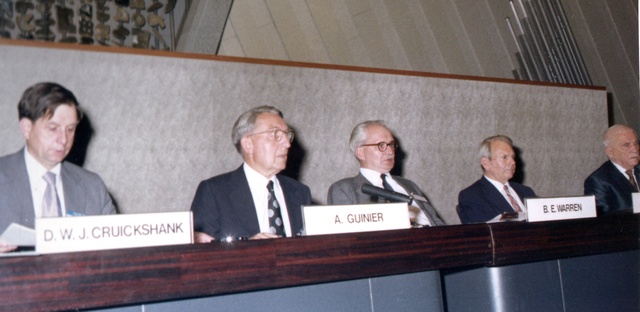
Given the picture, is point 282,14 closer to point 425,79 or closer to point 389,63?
point 389,63

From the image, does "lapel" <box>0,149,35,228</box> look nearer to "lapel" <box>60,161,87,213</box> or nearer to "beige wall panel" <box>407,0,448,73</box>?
"lapel" <box>60,161,87,213</box>

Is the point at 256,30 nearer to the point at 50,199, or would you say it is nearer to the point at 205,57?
the point at 205,57

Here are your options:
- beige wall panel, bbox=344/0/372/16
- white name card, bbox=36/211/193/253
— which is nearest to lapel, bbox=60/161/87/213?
white name card, bbox=36/211/193/253

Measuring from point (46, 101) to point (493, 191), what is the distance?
7.24ft

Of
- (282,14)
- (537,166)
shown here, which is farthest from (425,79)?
(282,14)

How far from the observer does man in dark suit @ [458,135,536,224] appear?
10.8 ft

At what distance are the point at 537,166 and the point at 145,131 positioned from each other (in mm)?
2713

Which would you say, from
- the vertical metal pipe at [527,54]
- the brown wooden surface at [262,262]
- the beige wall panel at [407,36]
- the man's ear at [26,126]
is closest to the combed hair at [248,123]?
the man's ear at [26,126]

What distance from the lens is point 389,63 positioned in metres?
4.79

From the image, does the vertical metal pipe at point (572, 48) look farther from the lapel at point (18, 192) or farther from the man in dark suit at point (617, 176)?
the lapel at point (18, 192)

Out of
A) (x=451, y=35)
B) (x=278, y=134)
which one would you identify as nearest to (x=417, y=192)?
(x=278, y=134)

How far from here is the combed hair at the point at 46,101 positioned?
7.50 feet

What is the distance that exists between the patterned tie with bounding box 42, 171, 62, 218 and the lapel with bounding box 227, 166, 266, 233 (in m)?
0.61

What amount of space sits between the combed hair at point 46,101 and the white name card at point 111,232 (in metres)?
0.99
